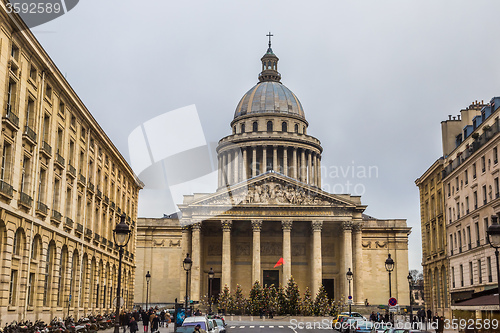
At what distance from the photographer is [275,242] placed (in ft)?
268

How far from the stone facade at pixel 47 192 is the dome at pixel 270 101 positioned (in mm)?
59136

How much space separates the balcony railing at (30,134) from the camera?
2944cm

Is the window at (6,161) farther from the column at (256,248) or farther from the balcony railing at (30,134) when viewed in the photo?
the column at (256,248)

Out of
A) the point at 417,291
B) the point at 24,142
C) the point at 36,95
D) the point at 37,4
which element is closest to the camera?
the point at 37,4

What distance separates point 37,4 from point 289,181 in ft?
169

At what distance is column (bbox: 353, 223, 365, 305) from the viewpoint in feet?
241

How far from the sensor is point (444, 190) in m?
56.7

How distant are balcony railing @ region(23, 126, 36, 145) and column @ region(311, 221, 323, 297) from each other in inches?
1893

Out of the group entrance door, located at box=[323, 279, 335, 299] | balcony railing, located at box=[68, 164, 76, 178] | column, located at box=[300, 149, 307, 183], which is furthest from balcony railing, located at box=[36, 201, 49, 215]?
column, located at box=[300, 149, 307, 183]

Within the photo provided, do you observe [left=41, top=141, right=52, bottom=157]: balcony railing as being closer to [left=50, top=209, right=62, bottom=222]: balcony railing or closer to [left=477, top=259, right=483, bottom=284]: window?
[left=50, top=209, right=62, bottom=222]: balcony railing

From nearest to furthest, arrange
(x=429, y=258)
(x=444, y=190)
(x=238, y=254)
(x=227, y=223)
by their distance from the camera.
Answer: (x=444, y=190) < (x=429, y=258) < (x=227, y=223) < (x=238, y=254)

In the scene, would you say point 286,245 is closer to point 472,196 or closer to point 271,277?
point 271,277

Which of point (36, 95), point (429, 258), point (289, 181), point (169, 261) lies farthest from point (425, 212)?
point (36, 95)

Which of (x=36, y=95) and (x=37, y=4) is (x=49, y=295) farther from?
(x=37, y=4)
